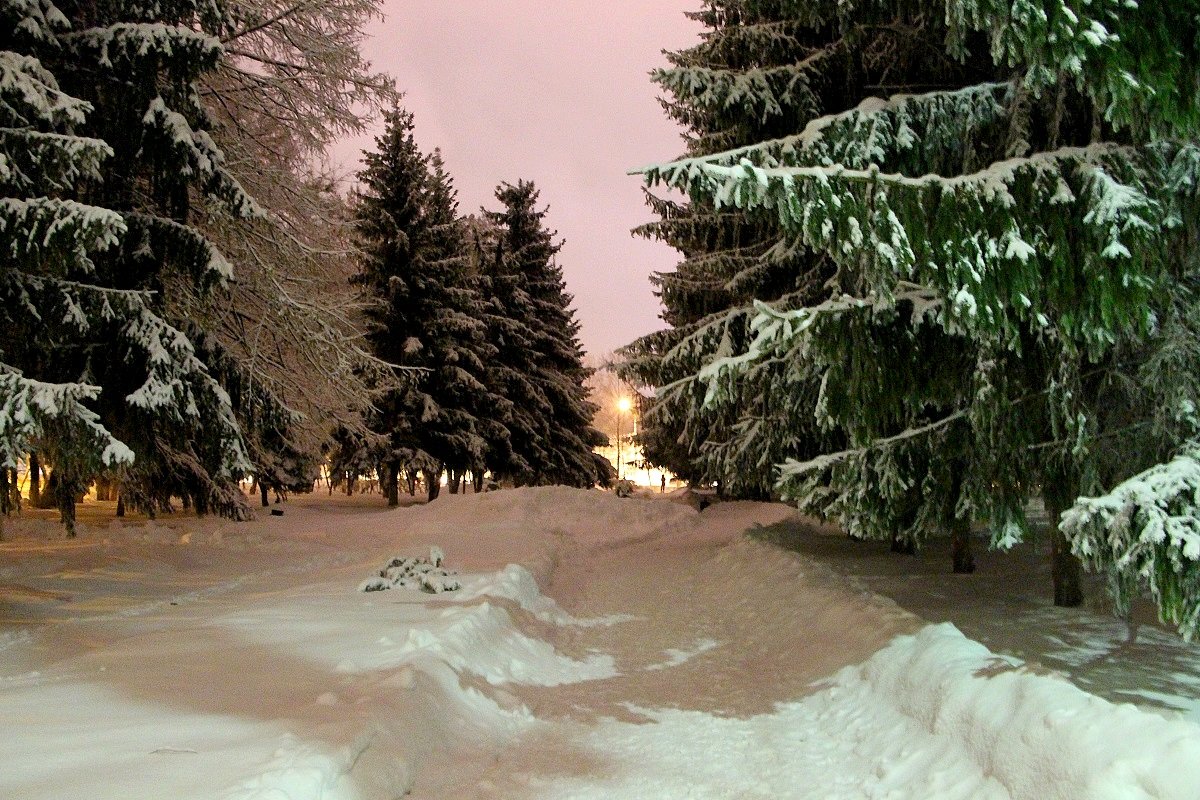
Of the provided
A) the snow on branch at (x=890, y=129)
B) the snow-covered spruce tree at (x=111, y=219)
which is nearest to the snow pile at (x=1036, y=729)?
the snow on branch at (x=890, y=129)

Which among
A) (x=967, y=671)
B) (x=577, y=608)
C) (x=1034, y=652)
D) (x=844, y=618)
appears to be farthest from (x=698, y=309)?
(x=967, y=671)

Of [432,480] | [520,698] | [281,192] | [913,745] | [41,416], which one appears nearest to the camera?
[913,745]

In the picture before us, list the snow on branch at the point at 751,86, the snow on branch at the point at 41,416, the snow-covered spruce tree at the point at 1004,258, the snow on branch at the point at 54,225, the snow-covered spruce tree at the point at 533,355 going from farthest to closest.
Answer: the snow-covered spruce tree at the point at 533,355
the snow on branch at the point at 751,86
the snow on branch at the point at 54,225
the snow on branch at the point at 41,416
the snow-covered spruce tree at the point at 1004,258

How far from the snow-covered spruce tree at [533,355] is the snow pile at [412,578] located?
17.8 metres

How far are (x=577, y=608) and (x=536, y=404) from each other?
19707 millimetres

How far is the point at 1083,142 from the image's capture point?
6.76m

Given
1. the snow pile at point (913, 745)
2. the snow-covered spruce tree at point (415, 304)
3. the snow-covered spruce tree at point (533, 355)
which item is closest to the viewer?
the snow pile at point (913, 745)

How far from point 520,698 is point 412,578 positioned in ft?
14.0

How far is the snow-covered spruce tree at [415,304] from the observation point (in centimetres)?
2512

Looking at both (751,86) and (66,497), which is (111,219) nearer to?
(66,497)

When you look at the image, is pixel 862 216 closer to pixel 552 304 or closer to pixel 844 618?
pixel 844 618

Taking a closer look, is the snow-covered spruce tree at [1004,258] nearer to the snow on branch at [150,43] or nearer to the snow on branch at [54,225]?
the snow on branch at [54,225]

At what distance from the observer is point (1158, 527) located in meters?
4.26

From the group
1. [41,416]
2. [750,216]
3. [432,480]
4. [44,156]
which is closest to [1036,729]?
[750,216]
